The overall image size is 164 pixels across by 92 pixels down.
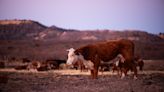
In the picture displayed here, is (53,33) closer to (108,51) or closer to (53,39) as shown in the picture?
(53,39)

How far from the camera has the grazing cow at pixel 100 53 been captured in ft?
35.3

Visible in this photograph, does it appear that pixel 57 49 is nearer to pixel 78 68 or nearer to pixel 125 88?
pixel 78 68

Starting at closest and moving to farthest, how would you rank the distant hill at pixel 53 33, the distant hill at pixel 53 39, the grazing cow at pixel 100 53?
the grazing cow at pixel 100 53
the distant hill at pixel 53 39
the distant hill at pixel 53 33

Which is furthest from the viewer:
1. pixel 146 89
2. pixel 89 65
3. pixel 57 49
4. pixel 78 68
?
pixel 57 49

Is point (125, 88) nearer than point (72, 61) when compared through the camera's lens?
Yes

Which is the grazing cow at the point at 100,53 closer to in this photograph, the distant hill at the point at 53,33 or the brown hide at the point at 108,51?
the brown hide at the point at 108,51

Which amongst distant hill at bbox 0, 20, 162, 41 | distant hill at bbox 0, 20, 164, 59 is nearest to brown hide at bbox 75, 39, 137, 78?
distant hill at bbox 0, 20, 164, 59

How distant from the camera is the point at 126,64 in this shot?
1118 cm

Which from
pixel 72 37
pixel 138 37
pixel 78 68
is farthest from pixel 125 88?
pixel 72 37

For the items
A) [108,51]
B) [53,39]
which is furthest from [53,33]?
[108,51]

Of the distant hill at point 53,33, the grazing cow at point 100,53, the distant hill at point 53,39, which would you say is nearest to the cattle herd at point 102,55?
the grazing cow at point 100,53

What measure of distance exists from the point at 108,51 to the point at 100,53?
286 mm

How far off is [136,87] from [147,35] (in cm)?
4929

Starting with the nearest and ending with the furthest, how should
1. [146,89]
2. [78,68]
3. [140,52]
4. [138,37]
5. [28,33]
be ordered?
1. [146,89]
2. [78,68]
3. [140,52]
4. [138,37]
5. [28,33]
